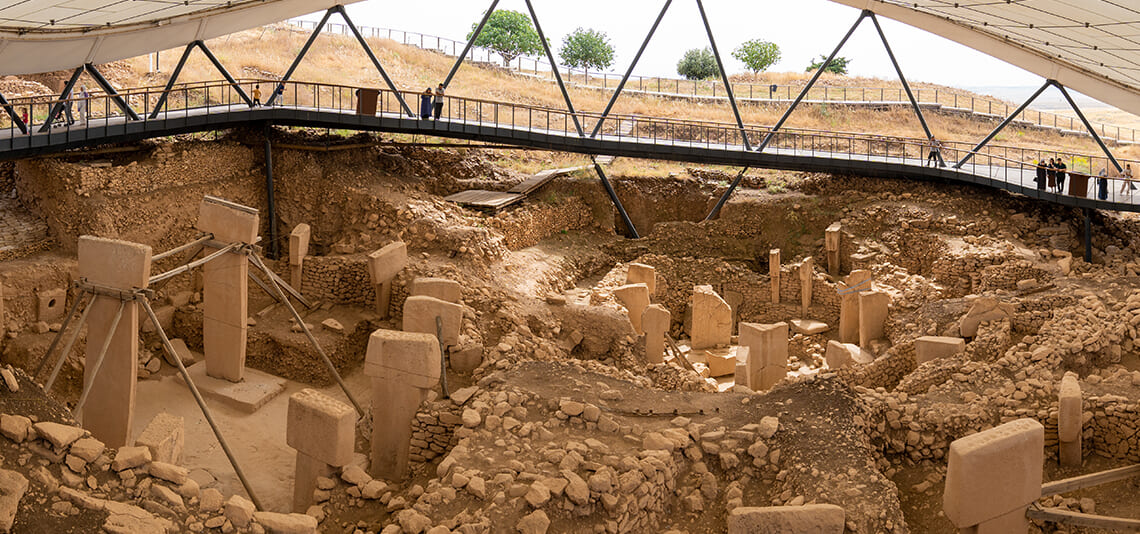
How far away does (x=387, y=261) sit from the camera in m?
17.1

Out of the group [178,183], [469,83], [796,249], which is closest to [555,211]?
[796,249]

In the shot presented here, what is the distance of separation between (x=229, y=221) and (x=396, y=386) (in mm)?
4599

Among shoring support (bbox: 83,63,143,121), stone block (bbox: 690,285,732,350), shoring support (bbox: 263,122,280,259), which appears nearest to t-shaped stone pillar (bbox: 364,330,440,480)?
stone block (bbox: 690,285,732,350)

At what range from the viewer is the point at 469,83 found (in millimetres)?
36188

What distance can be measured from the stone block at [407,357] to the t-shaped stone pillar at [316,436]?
3.04 ft

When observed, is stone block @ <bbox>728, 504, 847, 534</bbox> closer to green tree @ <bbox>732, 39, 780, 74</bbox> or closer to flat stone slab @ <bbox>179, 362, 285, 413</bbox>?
flat stone slab @ <bbox>179, 362, 285, 413</bbox>

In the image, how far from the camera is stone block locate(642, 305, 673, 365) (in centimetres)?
1659

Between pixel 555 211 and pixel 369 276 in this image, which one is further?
pixel 555 211

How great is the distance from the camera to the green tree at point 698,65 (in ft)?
153

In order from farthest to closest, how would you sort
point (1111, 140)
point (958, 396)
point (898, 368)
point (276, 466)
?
point (1111, 140) < point (898, 368) < point (276, 466) < point (958, 396)

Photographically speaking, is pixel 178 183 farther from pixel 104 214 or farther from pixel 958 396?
pixel 958 396

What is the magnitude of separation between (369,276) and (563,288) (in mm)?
3695

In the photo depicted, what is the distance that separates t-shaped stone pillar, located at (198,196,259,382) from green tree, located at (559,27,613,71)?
33922mm

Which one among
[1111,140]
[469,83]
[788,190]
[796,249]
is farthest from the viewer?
[469,83]
